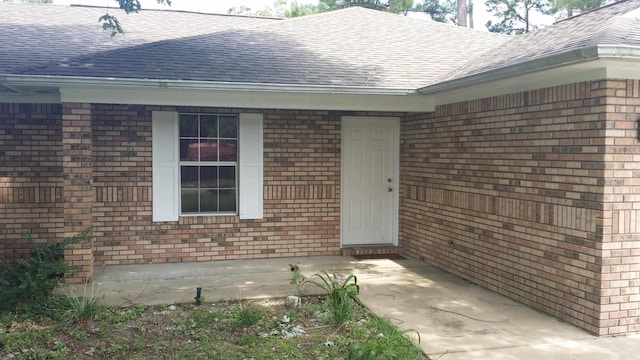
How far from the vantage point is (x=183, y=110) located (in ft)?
27.8

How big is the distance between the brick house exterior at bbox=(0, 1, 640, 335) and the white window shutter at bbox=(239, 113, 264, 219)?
9cm

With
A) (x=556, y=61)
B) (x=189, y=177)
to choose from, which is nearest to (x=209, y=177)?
(x=189, y=177)

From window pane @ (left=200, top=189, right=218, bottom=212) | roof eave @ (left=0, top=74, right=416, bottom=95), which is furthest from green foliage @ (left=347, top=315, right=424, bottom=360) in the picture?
window pane @ (left=200, top=189, right=218, bottom=212)

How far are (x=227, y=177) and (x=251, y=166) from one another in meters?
0.45

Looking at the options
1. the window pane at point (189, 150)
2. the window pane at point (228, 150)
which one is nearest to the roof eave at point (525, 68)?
the window pane at point (228, 150)

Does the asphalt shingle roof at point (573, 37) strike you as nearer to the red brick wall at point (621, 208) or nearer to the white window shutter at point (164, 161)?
the red brick wall at point (621, 208)

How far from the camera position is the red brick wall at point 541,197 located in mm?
5250

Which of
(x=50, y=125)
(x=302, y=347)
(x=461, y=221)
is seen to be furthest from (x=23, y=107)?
(x=461, y=221)

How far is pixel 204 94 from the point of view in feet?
24.3

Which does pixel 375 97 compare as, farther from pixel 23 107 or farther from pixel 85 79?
pixel 23 107

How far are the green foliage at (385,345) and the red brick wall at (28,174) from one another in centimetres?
548

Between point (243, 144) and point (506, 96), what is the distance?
420 centimetres

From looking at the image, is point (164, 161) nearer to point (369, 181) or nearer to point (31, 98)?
point (31, 98)

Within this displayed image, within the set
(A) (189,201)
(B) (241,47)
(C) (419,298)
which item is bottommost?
(C) (419,298)
